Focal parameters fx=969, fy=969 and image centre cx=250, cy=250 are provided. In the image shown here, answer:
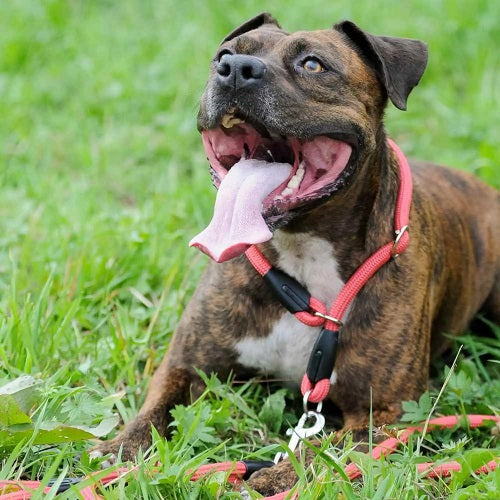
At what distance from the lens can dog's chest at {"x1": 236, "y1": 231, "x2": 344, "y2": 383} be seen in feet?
12.0

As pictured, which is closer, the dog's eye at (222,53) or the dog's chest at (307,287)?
the dog's eye at (222,53)

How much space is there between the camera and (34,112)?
6.29m

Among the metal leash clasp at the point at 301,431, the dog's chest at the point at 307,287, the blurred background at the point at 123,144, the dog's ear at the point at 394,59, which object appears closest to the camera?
the metal leash clasp at the point at 301,431

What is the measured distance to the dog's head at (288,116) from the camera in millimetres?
3227

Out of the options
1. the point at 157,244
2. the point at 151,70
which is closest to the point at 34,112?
the point at 151,70

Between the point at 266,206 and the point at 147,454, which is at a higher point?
the point at 266,206

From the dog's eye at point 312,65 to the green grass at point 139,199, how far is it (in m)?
0.54

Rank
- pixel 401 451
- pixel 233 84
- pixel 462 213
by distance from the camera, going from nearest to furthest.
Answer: pixel 233 84
pixel 401 451
pixel 462 213

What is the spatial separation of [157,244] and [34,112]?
195 cm

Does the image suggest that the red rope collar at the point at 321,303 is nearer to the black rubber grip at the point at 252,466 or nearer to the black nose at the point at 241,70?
the black rubber grip at the point at 252,466

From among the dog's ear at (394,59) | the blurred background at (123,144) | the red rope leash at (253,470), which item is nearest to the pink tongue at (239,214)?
the dog's ear at (394,59)

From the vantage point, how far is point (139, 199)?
18.2ft

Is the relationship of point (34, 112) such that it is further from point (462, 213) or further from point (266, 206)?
point (266, 206)

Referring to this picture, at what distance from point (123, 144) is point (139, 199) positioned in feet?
1.88
